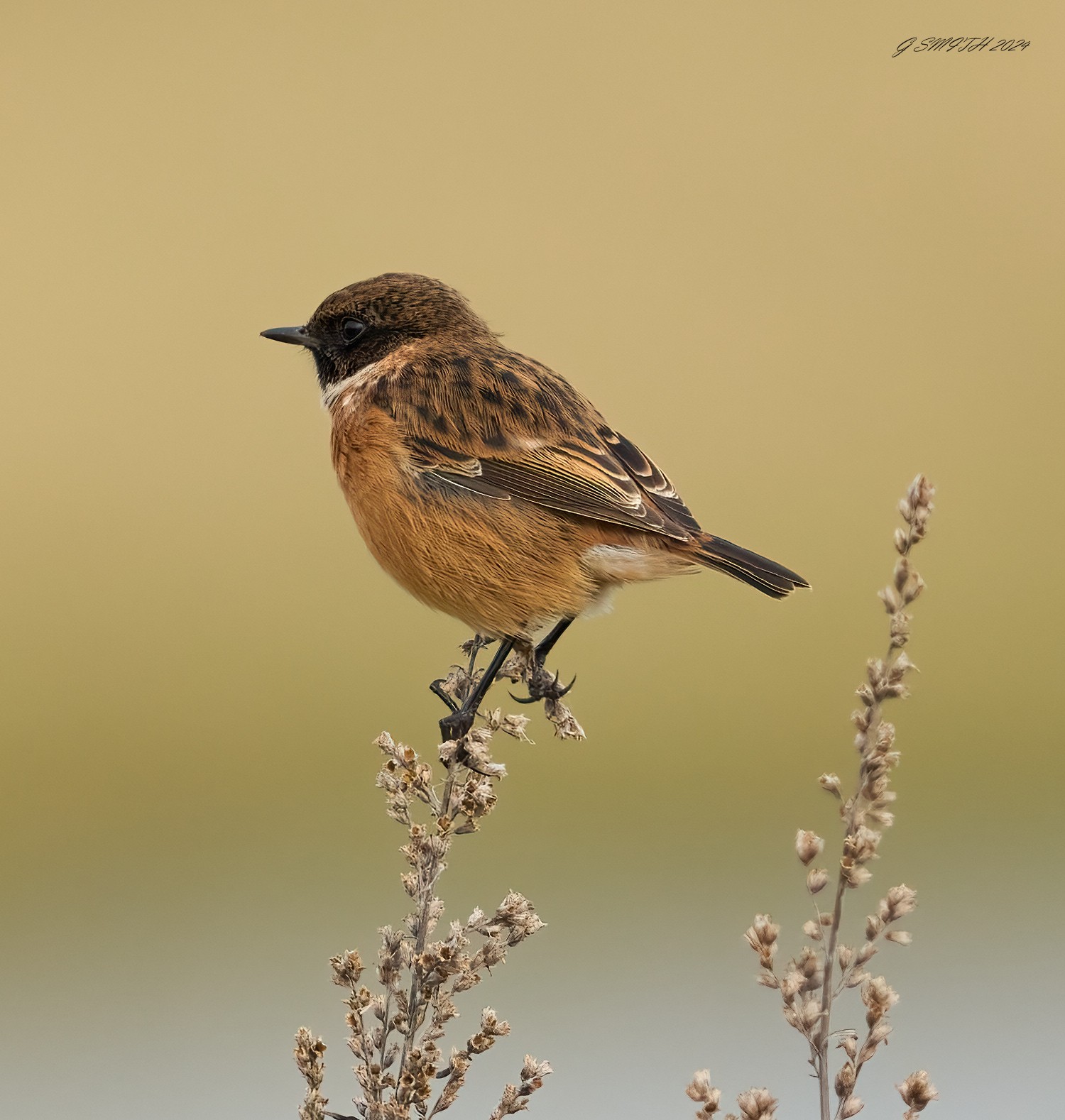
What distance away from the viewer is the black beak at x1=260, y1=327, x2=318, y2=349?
493 centimetres

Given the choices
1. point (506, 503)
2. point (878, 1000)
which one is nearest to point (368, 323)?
point (506, 503)

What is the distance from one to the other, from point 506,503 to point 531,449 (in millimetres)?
228

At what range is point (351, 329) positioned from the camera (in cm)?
488

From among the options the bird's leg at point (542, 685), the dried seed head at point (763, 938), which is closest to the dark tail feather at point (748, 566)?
the bird's leg at point (542, 685)

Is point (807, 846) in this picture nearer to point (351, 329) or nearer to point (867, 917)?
point (867, 917)

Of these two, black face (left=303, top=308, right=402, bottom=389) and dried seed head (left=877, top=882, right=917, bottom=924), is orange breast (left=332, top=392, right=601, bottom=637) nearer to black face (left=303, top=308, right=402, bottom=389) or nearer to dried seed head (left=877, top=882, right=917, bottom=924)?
black face (left=303, top=308, right=402, bottom=389)

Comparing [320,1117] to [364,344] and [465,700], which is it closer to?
[465,700]

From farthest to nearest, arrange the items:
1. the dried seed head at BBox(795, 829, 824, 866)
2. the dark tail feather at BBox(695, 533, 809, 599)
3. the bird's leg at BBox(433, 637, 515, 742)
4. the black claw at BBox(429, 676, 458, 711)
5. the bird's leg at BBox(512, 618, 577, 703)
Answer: the dark tail feather at BBox(695, 533, 809, 599)
the bird's leg at BBox(512, 618, 577, 703)
the black claw at BBox(429, 676, 458, 711)
the bird's leg at BBox(433, 637, 515, 742)
the dried seed head at BBox(795, 829, 824, 866)

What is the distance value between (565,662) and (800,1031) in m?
6.06

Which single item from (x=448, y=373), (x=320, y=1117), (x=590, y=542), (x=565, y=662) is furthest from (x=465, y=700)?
(x=565, y=662)

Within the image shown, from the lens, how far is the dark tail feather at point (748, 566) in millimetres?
3820

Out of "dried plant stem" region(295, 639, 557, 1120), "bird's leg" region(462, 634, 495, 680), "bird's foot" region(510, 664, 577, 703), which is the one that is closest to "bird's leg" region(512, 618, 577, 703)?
"bird's foot" region(510, 664, 577, 703)

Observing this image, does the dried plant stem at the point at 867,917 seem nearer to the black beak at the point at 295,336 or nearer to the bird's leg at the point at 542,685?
the bird's leg at the point at 542,685

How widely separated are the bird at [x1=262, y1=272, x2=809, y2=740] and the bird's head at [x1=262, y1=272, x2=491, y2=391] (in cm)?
30
